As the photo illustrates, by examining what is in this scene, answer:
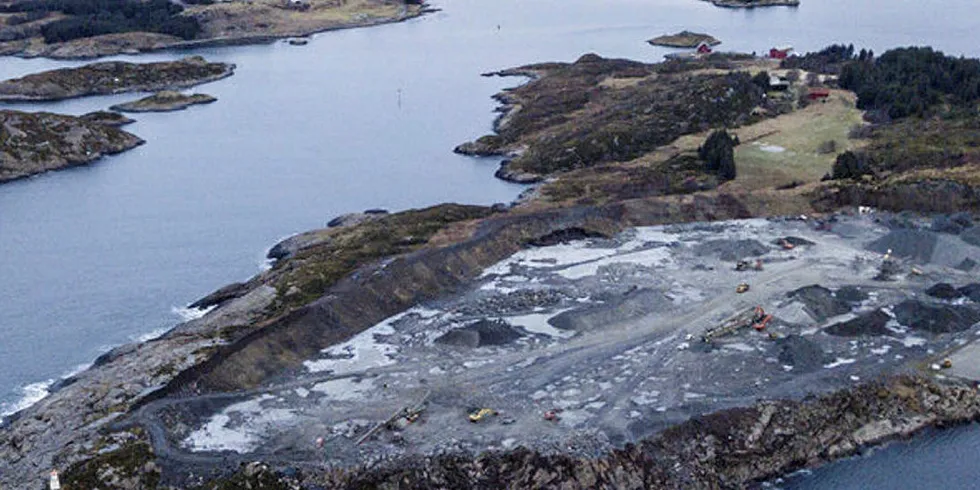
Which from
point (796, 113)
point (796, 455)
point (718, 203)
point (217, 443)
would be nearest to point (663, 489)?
point (796, 455)

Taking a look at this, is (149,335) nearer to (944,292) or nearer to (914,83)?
(944,292)

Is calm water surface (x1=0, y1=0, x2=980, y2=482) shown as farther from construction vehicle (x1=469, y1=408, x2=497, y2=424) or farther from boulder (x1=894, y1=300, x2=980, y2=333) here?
boulder (x1=894, y1=300, x2=980, y2=333)

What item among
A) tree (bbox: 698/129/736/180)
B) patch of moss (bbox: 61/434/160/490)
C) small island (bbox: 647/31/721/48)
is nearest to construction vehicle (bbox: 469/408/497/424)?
patch of moss (bbox: 61/434/160/490)

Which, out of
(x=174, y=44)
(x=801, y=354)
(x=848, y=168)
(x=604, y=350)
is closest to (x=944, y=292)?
(x=801, y=354)

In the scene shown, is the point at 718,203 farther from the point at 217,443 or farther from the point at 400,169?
the point at 217,443

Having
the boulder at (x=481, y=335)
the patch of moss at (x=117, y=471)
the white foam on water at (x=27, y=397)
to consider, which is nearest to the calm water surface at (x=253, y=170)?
the white foam on water at (x=27, y=397)

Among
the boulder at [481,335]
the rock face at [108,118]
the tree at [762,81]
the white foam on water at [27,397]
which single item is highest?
the tree at [762,81]

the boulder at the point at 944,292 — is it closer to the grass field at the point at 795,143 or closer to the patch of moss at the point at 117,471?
the grass field at the point at 795,143
